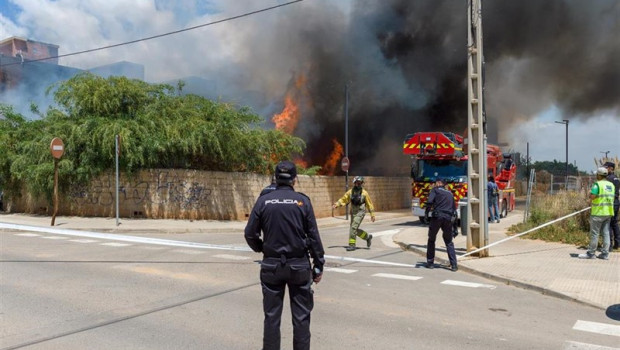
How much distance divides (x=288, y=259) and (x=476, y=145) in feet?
21.9

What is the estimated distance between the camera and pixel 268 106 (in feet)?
101

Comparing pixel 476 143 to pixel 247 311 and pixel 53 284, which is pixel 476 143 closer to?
pixel 247 311

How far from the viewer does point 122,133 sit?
14.8 m

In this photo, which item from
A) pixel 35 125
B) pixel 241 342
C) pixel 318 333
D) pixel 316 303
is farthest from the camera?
pixel 35 125

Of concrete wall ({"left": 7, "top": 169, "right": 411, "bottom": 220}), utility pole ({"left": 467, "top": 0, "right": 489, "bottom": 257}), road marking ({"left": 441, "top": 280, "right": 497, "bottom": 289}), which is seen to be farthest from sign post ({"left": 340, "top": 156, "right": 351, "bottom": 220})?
road marking ({"left": 441, "top": 280, "right": 497, "bottom": 289})

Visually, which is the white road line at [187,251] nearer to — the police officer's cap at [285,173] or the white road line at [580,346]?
the police officer's cap at [285,173]

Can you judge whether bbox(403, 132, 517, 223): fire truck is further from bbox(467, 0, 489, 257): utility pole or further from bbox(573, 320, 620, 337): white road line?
bbox(573, 320, 620, 337): white road line

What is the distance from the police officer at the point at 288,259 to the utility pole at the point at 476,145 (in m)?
6.14

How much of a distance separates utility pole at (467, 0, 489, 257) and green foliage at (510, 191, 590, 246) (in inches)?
115

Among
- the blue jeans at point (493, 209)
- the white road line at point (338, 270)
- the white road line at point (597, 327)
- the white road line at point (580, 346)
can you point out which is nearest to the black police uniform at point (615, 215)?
the white road line at point (597, 327)

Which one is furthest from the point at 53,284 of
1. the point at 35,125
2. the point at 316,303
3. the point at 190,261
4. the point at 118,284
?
the point at 35,125

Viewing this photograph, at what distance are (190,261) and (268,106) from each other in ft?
75.9

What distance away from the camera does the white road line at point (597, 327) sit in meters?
4.78

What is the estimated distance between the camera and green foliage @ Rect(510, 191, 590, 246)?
11070 mm
